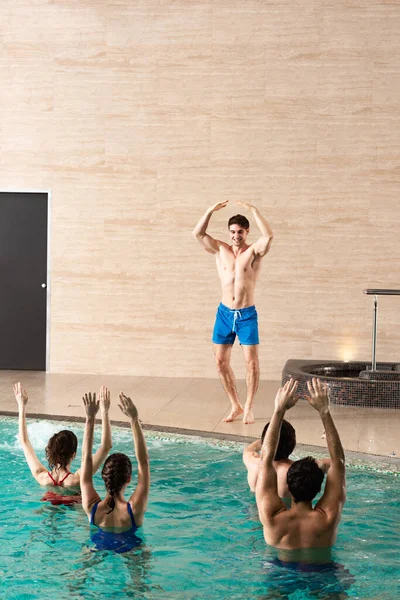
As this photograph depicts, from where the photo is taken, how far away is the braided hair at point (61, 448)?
4.31 meters

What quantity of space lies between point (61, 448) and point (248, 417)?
2.80 metres

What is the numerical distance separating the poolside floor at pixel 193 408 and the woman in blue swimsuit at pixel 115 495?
2.41 metres

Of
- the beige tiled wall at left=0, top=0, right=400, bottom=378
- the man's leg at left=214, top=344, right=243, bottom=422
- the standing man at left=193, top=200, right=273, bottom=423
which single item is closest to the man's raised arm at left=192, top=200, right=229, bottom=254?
the standing man at left=193, top=200, right=273, bottom=423

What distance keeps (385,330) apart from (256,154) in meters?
2.50

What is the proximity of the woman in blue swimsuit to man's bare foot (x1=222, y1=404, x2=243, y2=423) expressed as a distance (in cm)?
304

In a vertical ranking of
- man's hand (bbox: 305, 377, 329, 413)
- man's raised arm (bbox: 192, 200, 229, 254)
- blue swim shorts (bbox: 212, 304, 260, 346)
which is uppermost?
man's raised arm (bbox: 192, 200, 229, 254)

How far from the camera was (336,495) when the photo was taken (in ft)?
11.2

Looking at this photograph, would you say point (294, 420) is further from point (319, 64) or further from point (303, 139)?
point (319, 64)

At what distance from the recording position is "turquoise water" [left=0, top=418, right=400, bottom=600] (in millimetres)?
3523

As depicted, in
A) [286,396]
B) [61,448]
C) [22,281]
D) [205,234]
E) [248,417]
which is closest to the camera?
[286,396]

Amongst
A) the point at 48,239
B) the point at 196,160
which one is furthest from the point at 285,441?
the point at 48,239

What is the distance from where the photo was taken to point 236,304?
7277 mm

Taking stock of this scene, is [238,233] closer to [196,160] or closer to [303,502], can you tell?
[196,160]

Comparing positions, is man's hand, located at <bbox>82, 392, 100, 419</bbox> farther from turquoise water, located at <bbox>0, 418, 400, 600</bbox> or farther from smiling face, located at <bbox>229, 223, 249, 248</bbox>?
smiling face, located at <bbox>229, 223, 249, 248</bbox>
